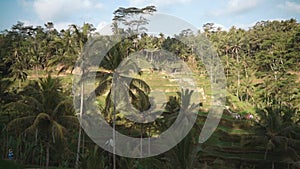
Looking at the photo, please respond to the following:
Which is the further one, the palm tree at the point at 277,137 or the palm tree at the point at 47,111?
the palm tree at the point at 277,137

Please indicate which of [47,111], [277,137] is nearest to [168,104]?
[277,137]

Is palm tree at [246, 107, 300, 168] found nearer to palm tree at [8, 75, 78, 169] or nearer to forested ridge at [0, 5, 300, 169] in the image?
forested ridge at [0, 5, 300, 169]

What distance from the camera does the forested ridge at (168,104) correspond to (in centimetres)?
2098

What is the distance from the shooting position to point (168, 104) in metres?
30.7

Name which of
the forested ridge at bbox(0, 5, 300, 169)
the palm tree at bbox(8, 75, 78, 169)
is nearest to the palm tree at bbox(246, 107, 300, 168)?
the forested ridge at bbox(0, 5, 300, 169)

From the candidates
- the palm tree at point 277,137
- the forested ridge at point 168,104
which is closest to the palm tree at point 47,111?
the forested ridge at point 168,104

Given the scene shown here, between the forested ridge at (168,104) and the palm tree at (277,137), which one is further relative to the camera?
the palm tree at (277,137)

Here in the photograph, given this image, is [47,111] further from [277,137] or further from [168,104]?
[277,137]

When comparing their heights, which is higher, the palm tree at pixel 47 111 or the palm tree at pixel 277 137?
the palm tree at pixel 47 111

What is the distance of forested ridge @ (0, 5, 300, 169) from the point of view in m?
21.0

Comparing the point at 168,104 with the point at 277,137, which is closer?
the point at 277,137

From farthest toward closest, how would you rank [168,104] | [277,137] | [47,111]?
1. [168,104]
2. [277,137]
3. [47,111]

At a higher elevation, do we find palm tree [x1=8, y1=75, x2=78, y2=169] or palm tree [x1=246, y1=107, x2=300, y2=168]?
palm tree [x1=8, y1=75, x2=78, y2=169]

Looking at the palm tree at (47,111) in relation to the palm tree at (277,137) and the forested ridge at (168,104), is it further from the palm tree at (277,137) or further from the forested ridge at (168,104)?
the palm tree at (277,137)
